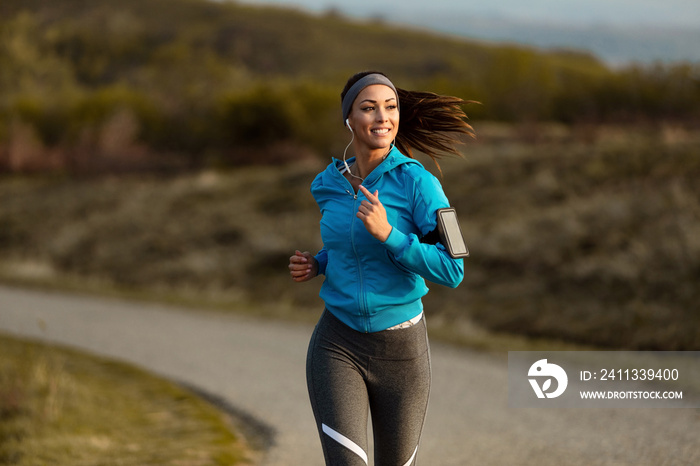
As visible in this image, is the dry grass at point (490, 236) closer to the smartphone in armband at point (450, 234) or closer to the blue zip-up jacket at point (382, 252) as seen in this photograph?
the blue zip-up jacket at point (382, 252)

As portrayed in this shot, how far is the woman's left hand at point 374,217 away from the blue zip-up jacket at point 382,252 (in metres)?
0.10

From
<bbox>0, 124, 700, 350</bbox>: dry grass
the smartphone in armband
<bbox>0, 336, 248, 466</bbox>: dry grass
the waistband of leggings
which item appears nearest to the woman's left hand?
the smartphone in armband

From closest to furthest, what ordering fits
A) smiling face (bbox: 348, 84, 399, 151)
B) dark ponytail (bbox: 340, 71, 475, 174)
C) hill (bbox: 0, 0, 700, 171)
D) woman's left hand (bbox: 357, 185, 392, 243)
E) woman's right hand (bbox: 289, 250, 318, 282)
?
woman's left hand (bbox: 357, 185, 392, 243)
smiling face (bbox: 348, 84, 399, 151)
woman's right hand (bbox: 289, 250, 318, 282)
dark ponytail (bbox: 340, 71, 475, 174)
hill (bbox: 0, 0, 700, 171)

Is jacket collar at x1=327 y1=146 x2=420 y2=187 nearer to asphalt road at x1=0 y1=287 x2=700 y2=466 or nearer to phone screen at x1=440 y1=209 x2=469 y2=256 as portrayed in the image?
phone screen at x1=440 y1=209 x2=469 y2=256

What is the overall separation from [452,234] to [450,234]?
1 cm

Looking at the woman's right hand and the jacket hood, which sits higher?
the jacket hood

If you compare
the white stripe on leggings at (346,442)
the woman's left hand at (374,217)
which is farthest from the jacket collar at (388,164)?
the white stripe on leggings at (346,442)

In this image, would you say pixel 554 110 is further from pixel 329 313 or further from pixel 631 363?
pixel 329 313

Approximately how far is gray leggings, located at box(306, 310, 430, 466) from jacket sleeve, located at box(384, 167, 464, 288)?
34cm

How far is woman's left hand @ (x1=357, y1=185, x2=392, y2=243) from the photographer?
2959 mm

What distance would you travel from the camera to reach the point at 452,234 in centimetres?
305

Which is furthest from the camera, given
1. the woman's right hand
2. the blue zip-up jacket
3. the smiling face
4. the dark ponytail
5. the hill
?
the hill

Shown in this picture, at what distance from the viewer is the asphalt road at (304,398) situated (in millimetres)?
6625

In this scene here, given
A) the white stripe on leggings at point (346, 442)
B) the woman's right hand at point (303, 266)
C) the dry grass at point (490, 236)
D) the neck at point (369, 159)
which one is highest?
the neck at point (369, 159)
